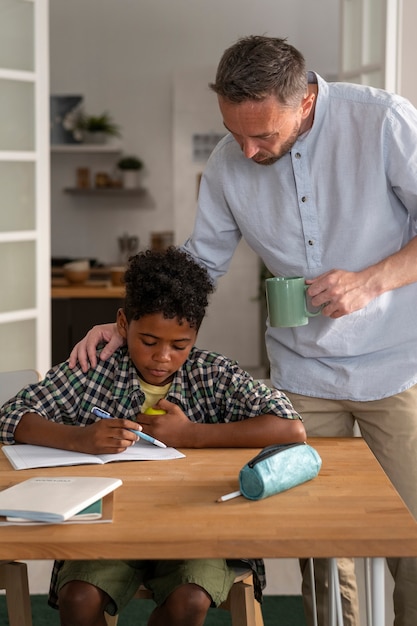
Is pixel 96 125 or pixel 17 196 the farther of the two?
pixel 96 125

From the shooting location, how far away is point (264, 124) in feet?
6.12

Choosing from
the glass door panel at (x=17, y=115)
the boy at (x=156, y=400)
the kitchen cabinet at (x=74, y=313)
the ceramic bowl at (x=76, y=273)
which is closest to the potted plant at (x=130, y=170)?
the ceramic bowl at (x=76, y=273)

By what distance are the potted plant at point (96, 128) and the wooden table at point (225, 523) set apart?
6.31 m

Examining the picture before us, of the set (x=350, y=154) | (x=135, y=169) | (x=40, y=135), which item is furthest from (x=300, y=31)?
(x=350, y=154)

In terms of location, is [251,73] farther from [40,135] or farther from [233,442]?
[40,135]

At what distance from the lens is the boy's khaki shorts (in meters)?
1.60

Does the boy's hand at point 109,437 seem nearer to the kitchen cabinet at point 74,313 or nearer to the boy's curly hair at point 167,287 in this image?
the boy's curly hair at point 167,287

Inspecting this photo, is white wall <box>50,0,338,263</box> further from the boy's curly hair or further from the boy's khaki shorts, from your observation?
the boy's khaki shorts

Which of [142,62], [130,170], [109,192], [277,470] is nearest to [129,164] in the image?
[130,170]

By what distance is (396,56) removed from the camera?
11.2 feet

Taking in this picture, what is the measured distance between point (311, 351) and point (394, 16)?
179 cm

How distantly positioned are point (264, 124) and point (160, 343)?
488 mm

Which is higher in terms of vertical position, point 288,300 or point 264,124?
point 264,124

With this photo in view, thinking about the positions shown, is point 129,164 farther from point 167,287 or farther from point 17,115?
point 167,287
